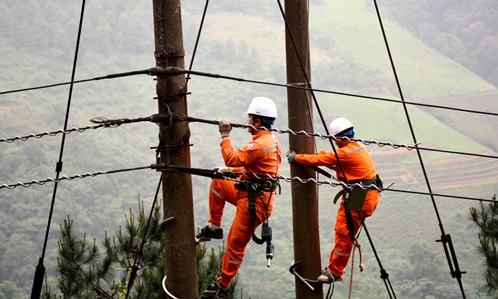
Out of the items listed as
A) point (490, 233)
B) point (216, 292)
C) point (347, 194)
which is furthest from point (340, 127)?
point (490, 233)

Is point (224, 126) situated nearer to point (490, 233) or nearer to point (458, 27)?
point (490, 233)

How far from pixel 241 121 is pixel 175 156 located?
84.1 m

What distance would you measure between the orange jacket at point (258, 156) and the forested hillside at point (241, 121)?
4847cm

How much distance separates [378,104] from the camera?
100812 millimetres

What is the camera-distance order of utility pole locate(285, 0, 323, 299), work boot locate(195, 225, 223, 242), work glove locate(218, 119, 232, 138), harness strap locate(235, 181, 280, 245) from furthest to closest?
utility pole locate(285, 0, 323, 299)
work boot locate(195, 225, 223, 242)
harness strap locate(235, 181, 280, 245)
work glove locate(218, 119, 232, 138)

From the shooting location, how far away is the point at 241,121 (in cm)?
9006

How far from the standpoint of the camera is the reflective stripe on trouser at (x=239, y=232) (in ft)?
23.7

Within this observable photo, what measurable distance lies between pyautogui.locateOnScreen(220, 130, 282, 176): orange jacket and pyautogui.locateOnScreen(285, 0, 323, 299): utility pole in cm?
45

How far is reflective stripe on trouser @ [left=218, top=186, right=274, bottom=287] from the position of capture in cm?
723

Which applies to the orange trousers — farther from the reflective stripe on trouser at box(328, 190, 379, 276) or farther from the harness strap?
the reflective stripe on trouser at box(328, 190, 379, 276)

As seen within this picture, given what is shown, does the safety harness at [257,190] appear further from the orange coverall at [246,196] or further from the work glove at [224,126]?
the work glove at [224,126]

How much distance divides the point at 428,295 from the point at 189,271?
57.7 metres

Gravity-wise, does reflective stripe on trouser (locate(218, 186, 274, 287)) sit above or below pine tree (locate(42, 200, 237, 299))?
below

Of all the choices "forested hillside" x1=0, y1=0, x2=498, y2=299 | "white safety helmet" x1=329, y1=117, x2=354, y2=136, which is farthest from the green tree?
"forested hillside" x1=0, y1=0, x2=498, y2=299
